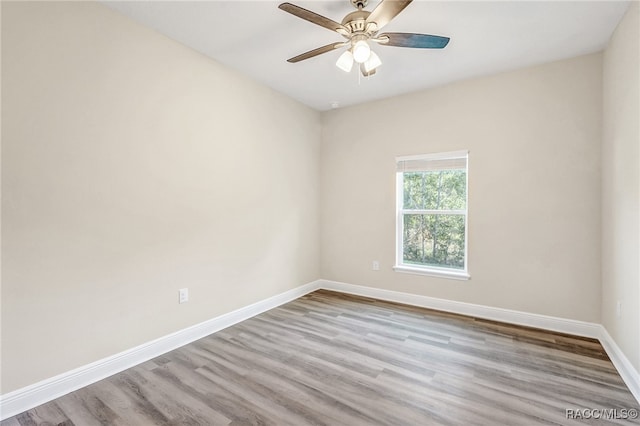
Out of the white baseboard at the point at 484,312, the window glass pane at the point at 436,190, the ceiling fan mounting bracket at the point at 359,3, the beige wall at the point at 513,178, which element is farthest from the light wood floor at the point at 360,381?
the ceiling fan mounting bracket at the point at 359,3

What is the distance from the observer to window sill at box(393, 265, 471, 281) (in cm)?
330

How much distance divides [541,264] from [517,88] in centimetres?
179

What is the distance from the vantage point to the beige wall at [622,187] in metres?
1.95

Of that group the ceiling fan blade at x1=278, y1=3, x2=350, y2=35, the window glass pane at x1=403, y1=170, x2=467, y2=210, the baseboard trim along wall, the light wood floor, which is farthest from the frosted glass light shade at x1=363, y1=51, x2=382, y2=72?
the baseboard trim along wall

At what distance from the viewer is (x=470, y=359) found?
232 cm

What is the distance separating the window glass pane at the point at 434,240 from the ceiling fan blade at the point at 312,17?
7.94ft

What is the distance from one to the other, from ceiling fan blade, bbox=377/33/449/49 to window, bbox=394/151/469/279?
5.31ft

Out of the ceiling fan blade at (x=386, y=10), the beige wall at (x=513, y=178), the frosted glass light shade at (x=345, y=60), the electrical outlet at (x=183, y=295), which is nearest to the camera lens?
the ceiling fan blade at (x=386, y=10)

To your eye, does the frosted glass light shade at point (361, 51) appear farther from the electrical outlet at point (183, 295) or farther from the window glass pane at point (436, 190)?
the electrical outlet at point (183, 295)

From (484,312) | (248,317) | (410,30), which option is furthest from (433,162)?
(248,317)

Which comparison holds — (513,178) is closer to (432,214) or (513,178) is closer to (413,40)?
(432,214)

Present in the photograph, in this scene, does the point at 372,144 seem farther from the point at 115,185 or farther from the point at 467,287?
the point at 115,185

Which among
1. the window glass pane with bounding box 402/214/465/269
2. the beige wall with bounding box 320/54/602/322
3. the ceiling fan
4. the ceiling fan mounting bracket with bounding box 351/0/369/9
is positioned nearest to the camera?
the ceiling fan

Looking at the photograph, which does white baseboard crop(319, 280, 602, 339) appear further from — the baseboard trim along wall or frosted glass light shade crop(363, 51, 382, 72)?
frosted glass light shade crop(363, 51, 382, 72)
